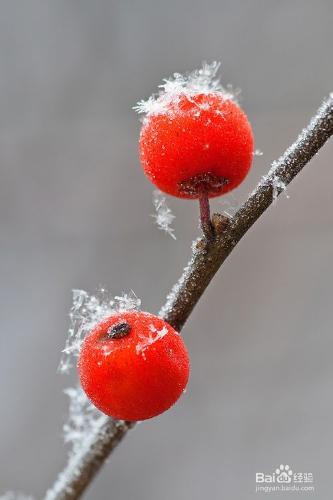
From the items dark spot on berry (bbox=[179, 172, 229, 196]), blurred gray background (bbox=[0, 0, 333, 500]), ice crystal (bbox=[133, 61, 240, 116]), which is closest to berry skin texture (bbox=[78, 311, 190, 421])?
dark spot on berry (bbox=[179, 172, 229, 196])

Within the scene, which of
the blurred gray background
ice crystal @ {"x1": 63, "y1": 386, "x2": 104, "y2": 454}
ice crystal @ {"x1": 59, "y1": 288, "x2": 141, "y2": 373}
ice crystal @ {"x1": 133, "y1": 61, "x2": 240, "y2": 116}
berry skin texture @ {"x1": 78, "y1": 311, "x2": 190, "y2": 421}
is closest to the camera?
berry skin texture @ {"x1": 78, "y1": 311, "x2": 190, "y2": 421}

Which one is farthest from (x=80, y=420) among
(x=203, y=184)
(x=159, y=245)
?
(x=159, y=245)

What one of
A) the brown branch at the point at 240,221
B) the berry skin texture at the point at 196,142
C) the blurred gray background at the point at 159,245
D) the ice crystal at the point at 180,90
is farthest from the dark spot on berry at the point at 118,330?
the blurred gray background at the point at 159,245

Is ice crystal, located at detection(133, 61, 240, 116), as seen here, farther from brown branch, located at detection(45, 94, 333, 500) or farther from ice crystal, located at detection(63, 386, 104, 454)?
ice crystal, located at detection(63, 386, 104, 454)

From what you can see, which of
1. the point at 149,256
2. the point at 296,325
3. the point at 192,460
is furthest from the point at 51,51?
the point at 192,460

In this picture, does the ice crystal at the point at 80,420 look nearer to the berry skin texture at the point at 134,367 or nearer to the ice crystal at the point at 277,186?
the berry skin texture at the point at 134,367

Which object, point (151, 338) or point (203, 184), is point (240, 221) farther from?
point (151, 338)

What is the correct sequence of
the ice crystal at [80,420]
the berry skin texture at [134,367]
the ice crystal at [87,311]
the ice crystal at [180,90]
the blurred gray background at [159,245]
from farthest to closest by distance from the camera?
the blurred gray background at [159,245]
the ice crystal at [80,420]
the ice crystal at [87,311]
the ice crystal at [180,90]
the berry skin texture at [134,367]
